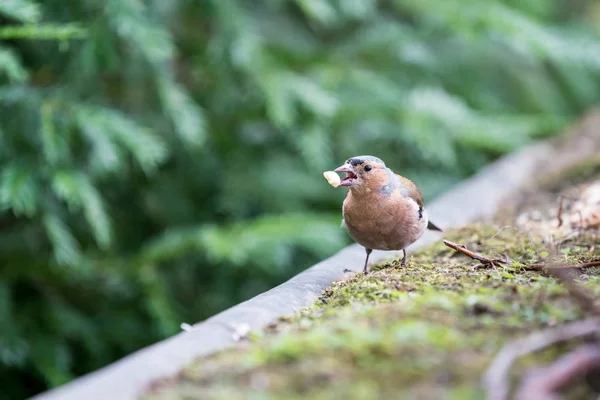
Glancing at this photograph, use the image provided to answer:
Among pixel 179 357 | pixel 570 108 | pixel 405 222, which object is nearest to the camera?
pixel 179 357

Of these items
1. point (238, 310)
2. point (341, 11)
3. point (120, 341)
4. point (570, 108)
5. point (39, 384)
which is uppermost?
point (341, 11)

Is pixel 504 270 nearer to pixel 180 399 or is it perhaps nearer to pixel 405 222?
pixel 405 222

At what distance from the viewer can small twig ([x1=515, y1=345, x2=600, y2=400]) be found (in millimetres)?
1495

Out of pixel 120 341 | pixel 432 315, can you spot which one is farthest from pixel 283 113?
pixel 432 315

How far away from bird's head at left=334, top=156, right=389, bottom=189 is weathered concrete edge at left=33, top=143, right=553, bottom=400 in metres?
0.37

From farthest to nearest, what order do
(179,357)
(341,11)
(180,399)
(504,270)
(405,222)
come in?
(341,11) < (405,222) < (504,270) < (179,357) < (180,399)

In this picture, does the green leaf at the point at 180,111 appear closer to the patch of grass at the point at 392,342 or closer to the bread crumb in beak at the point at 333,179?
the bread crumb in beak at the point at 333,179

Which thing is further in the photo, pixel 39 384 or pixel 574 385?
pixel 39 384

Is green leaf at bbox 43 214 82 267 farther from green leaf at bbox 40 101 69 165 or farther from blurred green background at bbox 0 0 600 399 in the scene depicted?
green leaf at bbox 40 101 69 165

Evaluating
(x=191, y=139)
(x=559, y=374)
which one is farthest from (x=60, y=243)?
(x=559, y=374)

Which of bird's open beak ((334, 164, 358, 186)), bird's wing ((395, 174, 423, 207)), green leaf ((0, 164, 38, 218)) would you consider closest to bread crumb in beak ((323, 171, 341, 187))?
bird's open beak ((334, 164, 358, 186))

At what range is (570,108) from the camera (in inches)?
314

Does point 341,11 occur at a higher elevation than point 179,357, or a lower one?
higher

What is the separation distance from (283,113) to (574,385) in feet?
10.7
